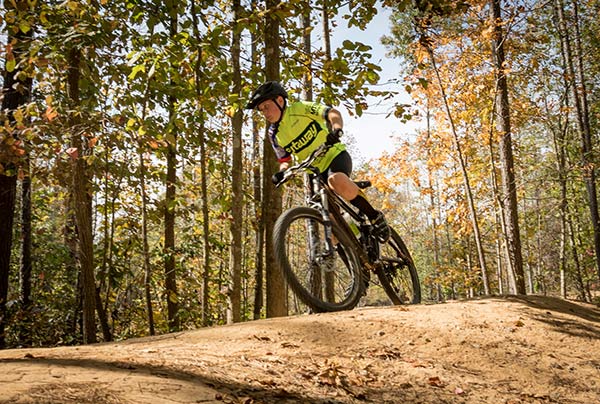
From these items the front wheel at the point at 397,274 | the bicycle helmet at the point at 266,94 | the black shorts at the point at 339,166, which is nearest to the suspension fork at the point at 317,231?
the black shorts at the point at 339,166

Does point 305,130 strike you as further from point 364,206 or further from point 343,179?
point 364,206

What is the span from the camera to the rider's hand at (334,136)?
4.43 meters

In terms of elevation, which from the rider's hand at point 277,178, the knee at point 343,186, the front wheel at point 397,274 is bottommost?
the front wheel at point 397,274

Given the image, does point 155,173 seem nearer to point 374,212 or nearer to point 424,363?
point 374,212

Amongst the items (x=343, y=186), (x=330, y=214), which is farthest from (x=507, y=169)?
(x=330, y=214)

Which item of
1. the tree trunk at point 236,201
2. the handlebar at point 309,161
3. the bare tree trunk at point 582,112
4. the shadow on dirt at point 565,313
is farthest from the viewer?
the bare tree trunk at point 582,112

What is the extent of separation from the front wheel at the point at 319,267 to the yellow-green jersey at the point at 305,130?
722 mm

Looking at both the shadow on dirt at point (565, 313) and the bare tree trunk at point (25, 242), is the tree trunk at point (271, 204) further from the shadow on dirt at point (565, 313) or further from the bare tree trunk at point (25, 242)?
the bare tree trunk at point (25, 242)

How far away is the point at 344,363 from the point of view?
117 inches

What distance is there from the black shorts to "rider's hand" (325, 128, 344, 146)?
14.5 inches

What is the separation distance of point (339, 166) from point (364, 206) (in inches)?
28.2

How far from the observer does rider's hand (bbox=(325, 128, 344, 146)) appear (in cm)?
443

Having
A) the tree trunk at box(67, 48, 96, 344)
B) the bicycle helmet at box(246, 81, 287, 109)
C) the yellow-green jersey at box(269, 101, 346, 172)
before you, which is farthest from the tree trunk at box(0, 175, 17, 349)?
the yellow-green jersey at box(269, 101, 346, 172)

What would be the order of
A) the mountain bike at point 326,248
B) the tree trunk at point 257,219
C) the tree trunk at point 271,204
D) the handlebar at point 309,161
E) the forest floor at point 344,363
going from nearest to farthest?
the forest floor at point 344,363
the mountain bike at point 326,248
the handlebar at point 309,161
the tree trunk at point 271,204
the tree trunk at point 257,219
